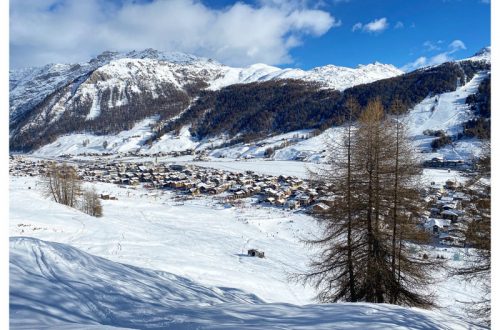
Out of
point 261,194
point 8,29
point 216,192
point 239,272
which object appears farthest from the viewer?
point 216,192

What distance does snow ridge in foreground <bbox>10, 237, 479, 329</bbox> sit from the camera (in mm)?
5188

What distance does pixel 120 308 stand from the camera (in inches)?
247

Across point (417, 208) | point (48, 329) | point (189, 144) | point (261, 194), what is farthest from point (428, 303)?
point (189, 144)

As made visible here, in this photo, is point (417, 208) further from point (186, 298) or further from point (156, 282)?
point (156, 282)

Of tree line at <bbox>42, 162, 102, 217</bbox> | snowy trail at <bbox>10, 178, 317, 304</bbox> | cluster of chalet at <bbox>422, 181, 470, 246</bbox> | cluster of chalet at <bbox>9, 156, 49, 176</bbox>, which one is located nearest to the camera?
snowy trail at <bbox>10, 178, 317, 304</bbox>

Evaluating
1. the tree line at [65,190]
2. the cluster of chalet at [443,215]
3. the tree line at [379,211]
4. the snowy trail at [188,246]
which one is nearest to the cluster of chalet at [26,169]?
the tree line at [65,190]

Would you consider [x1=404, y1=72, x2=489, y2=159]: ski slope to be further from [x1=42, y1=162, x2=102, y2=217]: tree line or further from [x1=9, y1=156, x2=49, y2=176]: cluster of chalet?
[x1=9, y1=156, x2=49, y2=176]: cluster of chalet

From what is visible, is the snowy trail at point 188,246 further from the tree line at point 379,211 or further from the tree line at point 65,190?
the tree line at point 65,190

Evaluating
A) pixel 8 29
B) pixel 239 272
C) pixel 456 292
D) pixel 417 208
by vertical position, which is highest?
pixel 8 29

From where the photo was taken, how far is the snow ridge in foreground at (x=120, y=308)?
5.19 metres

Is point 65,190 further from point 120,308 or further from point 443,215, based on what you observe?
point 443,215

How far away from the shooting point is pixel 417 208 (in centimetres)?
991

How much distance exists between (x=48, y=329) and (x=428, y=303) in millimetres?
9751

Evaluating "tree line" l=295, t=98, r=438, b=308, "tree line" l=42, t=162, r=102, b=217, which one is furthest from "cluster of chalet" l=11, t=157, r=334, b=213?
"tree line" l=295, t=98, r=438, b=308
